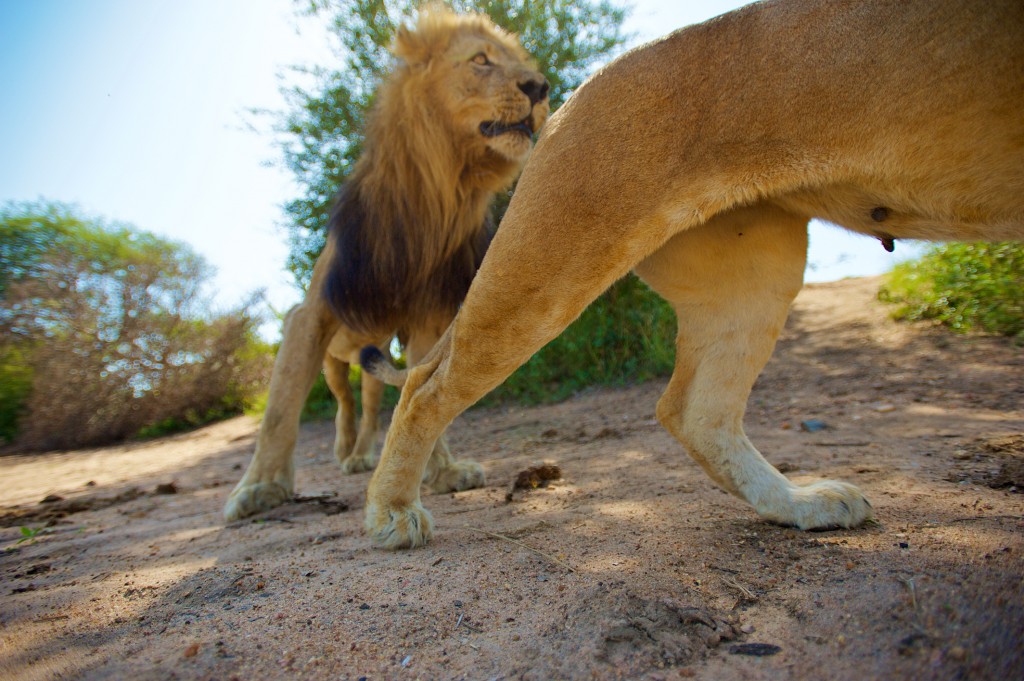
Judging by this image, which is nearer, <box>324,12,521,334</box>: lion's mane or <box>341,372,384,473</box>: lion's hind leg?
<box>324,12,521,334</box>: lion's mane

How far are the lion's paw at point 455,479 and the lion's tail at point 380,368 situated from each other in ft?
1.94

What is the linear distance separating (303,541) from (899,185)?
7.46 ft

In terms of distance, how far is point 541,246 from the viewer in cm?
176

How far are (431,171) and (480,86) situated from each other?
0.52 meters

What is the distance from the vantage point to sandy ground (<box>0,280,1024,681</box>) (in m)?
1.26

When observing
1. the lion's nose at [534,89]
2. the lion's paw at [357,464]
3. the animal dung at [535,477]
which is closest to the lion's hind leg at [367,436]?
the lion's paw at [357,464]

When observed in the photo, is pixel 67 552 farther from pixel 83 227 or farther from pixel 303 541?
pixel 83 227

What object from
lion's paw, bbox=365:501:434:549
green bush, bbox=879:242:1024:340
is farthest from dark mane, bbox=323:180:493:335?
green bush, bbox=879:242:1024:340

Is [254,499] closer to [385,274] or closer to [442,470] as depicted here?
[442,470]

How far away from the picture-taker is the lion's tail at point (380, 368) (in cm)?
308

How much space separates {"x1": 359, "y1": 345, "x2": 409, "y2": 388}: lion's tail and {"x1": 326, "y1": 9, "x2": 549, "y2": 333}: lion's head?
0.16 meters

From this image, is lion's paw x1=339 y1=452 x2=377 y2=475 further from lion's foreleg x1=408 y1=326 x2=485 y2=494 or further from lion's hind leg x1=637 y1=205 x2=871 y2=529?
lion's hind leg x1=637 y1=205 x2=871 y2=529

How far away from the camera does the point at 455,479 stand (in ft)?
11.0

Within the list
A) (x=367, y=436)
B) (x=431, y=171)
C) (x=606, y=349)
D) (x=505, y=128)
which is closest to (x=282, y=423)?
(x=431, y=171)
